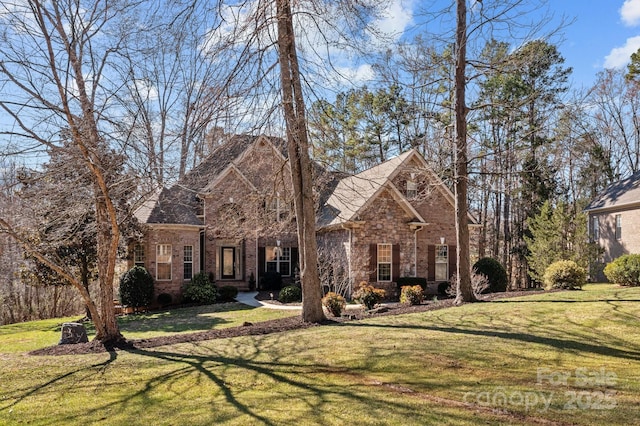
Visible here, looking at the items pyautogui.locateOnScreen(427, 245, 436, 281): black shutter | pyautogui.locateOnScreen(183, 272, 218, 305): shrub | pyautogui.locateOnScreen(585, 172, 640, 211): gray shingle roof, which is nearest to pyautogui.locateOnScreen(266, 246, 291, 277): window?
pyautogui.locateOnScreen(183, 272, 218, 305): shrub

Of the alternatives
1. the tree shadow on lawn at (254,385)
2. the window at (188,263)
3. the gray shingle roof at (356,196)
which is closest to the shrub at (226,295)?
the window at (188,263)

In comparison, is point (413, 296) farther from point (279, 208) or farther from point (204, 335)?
point (204, 335)

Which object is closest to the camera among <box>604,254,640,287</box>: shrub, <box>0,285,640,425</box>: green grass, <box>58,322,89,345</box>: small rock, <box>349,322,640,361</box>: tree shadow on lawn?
<box>0,285,640,425</box>: green grass

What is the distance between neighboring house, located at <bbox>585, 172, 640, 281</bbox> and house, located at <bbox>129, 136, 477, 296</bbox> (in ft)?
30.3

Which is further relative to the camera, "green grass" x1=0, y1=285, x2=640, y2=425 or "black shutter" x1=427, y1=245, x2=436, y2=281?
"black shutter" x1=427, y1=245, x2=436, y2=281

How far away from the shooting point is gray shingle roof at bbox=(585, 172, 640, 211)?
24856 millimetres

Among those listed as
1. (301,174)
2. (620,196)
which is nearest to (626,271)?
(620,196)

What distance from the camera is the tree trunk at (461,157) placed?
13.2m

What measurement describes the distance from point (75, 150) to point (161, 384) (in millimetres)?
5120

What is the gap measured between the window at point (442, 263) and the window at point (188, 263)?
431 inches

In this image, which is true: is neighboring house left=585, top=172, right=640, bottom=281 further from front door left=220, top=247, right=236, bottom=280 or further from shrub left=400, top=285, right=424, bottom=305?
front door left=220, top=247, right=236, bottom=280

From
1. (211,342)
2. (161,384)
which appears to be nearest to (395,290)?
(211,342)

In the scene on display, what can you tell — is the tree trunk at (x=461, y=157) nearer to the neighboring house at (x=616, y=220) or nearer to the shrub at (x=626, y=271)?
the shrub at (x=626, y=271)

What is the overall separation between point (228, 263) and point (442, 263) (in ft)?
32.7
